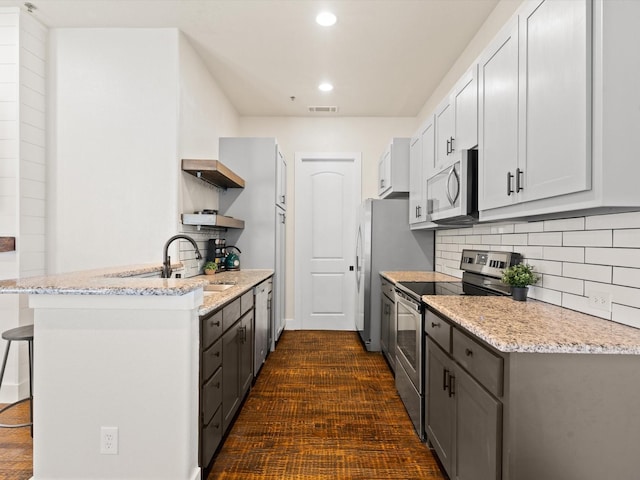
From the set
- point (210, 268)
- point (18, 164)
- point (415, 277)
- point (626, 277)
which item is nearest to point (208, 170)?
point (210, 268)

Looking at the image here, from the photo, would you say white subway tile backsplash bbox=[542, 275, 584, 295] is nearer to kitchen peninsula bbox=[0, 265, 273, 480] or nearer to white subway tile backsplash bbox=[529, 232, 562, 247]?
white subway tile backsplash bbox=[529, 232, 562, 247]

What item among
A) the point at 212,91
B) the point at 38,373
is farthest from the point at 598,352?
the point at 212,91

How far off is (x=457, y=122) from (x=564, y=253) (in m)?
1.11

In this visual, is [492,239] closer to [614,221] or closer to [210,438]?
[614,221]

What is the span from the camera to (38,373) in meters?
1.83

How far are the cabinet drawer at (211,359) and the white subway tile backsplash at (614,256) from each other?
6.13ft

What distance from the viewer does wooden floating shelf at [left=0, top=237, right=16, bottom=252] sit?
2869 millimetres

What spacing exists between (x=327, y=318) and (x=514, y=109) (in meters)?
4.14

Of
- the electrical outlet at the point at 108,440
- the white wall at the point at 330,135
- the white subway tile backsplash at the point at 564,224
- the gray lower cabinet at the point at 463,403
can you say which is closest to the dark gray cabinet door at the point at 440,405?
the gray lower cabinet at the point at 463,403

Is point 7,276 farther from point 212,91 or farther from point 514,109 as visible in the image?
point 514,109

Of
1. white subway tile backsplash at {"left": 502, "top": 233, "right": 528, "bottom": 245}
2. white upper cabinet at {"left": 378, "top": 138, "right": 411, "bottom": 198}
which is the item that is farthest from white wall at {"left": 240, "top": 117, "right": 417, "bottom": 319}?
white subway tile backsplash at {"left": 502, "top": 233, "right": 528, "bottom": 245}

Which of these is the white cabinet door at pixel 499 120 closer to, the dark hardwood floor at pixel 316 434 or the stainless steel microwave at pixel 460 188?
the stainless steel microwave at pixel 460 188

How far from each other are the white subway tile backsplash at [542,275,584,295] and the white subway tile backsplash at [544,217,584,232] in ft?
0.81

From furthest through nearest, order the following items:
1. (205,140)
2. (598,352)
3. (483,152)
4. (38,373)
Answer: (205,140) < (483,152) < (38,373) < (598,352)
